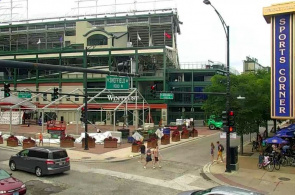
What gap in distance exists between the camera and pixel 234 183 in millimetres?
17078

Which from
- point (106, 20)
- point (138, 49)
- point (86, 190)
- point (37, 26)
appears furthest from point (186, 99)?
point (86, 190)

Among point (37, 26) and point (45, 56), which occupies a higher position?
point (37, 26)

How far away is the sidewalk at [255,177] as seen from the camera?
1622 cm

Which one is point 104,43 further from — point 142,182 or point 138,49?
point 142,182

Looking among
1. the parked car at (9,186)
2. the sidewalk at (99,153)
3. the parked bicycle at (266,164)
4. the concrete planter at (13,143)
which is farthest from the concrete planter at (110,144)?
the parked car at (9,186)

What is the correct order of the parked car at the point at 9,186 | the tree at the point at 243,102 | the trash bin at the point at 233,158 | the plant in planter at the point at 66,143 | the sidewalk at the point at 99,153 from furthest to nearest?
the plant in planter at the point at 66,143
the tree at the point at 243,102
the sidewalk at the point at 99,153
the trash bin at the point at 233,158
the parked car at the point at 9,186

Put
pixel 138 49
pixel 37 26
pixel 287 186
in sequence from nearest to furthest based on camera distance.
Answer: pixel 287 186
pixel 138 49
pixel 37 26

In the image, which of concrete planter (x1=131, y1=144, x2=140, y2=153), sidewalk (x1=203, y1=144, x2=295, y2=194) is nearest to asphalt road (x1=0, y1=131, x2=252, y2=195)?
sidewalk (x1=203, y1=144, x2=295, y2=194)

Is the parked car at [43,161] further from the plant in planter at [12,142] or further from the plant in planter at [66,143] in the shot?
the plant in planter at [12,142]

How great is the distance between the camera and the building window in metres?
65.6

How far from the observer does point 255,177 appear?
60.5 feet

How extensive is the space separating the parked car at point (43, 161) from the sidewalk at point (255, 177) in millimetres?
8665

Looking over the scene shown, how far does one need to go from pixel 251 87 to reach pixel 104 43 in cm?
4585

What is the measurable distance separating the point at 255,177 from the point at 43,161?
480 inches
